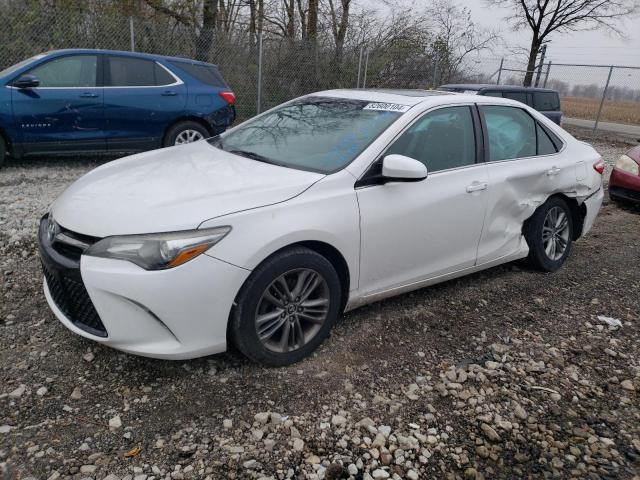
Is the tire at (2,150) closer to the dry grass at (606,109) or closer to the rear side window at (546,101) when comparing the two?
the rear side window at (546,101)

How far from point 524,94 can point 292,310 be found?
9740 mm

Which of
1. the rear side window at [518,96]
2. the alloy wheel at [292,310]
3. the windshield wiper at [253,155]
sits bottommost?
the alloy wheel at [292,310]

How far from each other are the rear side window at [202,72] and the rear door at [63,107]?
125 centimetres

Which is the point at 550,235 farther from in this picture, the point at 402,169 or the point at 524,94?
the point at 524,94

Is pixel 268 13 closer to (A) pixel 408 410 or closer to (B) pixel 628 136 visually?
(B) pixel 628 136

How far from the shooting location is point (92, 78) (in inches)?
282

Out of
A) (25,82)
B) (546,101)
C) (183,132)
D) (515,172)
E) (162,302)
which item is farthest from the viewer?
(546,101)

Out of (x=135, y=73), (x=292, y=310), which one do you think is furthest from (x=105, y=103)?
(x=292, y=310)

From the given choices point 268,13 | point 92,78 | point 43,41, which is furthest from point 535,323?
point 268,13

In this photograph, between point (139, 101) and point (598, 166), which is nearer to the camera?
point (598, 166)

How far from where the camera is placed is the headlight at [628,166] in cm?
694

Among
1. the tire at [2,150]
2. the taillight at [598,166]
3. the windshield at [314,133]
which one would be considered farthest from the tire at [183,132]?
the taillight at [598,166]

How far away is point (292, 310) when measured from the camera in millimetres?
2922

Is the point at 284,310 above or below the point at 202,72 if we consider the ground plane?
below
